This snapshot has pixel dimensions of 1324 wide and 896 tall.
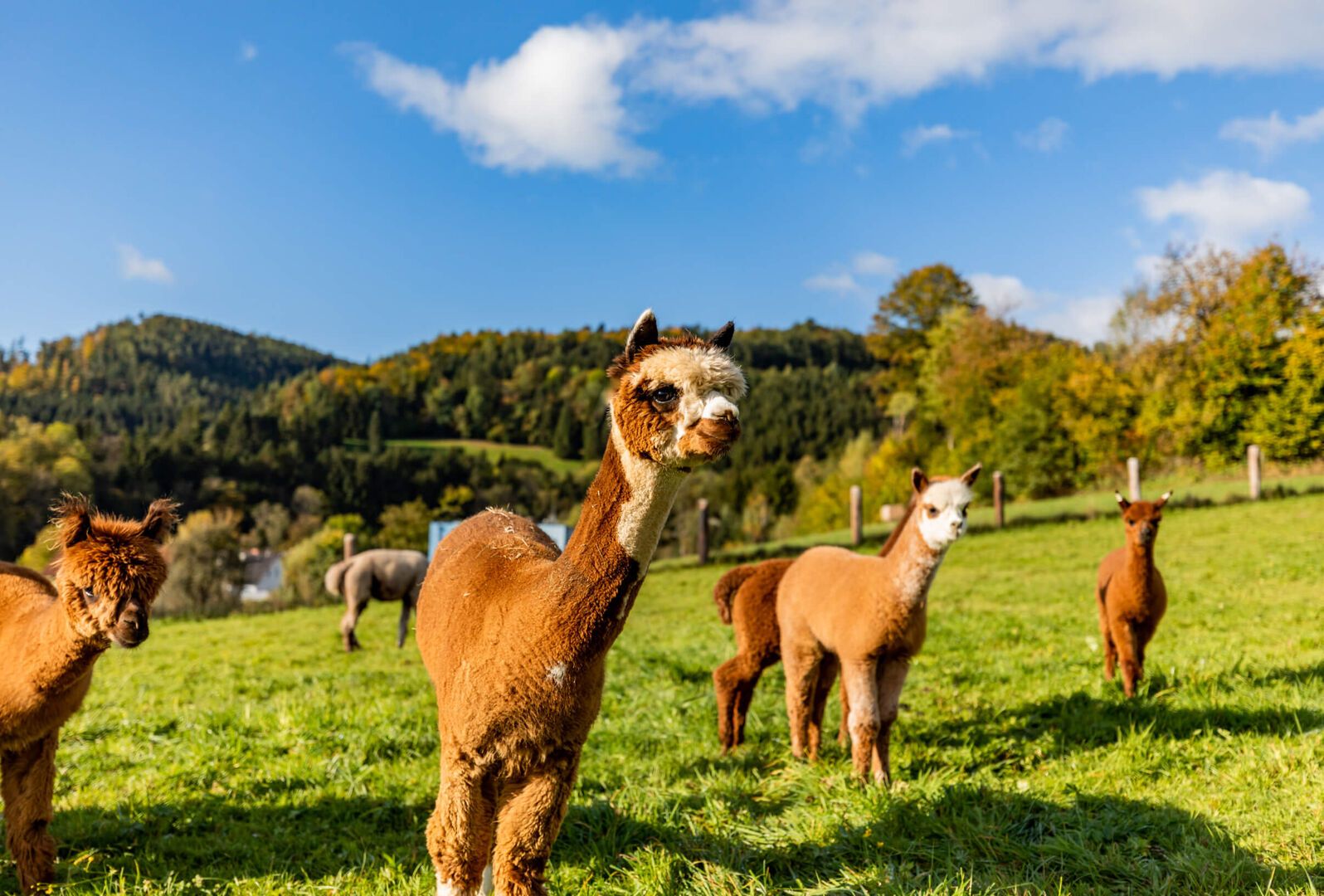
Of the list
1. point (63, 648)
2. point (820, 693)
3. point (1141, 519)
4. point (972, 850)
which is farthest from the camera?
point (1141, 519)

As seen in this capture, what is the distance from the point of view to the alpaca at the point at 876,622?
17.9ft

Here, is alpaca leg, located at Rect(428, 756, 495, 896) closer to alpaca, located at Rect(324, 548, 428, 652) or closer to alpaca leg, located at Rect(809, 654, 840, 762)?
alpaca leg, located at Rect(809, 654, 840, 762)

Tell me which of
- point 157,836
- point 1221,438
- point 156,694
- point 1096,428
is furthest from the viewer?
point 1096,428

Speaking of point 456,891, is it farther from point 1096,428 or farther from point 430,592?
point 1096,428

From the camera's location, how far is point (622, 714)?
25.8 feet

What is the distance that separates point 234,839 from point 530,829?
322 centimetres

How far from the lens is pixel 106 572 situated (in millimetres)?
3979

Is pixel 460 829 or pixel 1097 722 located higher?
pixel 460 829

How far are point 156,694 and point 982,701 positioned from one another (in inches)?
401

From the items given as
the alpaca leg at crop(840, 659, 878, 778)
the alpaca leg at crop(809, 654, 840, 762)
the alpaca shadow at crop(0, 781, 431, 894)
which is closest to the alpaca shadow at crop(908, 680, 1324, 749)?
the alpaca leg at crop(809, 654, 840, 762)

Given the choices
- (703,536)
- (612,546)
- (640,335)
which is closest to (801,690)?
(612,546)

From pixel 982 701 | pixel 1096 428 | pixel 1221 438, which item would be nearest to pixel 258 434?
pixel 1096 428

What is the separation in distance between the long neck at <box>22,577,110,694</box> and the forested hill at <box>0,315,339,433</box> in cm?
9668

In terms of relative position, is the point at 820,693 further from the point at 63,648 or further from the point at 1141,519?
the point at 63,648
